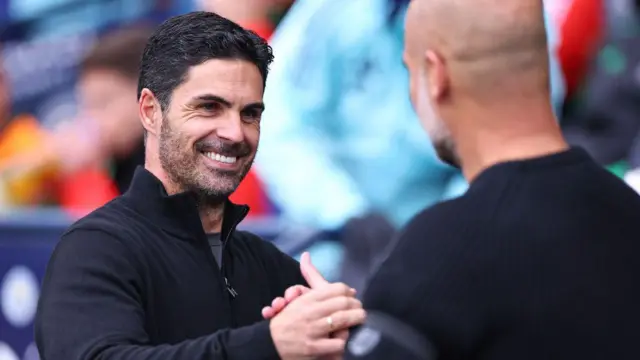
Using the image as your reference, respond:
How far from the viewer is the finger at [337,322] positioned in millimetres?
2271

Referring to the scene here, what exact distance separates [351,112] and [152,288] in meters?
3.45

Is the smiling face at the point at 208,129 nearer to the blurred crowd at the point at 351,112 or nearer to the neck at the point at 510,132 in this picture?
the neck at the point at 510,132

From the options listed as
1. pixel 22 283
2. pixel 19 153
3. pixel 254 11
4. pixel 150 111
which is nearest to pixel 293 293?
pixel 150 111

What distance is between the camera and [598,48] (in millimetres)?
5969

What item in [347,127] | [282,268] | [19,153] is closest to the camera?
[282,268]

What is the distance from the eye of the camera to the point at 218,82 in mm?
2740

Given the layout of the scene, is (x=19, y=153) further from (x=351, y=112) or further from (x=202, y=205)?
(x=202, y=205)

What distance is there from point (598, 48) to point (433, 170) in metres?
1.18

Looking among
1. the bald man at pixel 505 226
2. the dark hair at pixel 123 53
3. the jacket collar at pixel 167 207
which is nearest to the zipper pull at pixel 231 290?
the jacket collar at pixel 167 207

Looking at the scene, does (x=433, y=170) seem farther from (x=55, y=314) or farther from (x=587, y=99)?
(x=55, y=314)

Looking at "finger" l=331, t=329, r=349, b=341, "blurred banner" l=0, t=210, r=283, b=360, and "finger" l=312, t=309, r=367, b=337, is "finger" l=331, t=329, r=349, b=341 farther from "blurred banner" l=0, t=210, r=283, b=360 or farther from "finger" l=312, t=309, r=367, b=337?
"blurred banner" l=0, t=210, r=283, b=360

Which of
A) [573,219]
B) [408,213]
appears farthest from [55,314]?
[408,213]

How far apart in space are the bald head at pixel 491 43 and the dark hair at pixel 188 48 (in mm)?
896

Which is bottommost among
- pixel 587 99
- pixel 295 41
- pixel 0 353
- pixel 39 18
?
pixel 0 353
